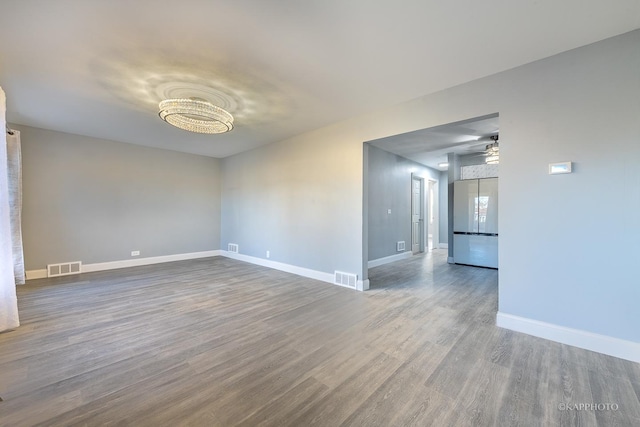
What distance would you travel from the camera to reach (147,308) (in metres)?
3.13

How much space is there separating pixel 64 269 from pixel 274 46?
579 centimetres

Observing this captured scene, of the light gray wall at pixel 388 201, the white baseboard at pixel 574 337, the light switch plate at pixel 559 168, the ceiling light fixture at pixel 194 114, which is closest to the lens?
the white baseboard at pixel 574 337

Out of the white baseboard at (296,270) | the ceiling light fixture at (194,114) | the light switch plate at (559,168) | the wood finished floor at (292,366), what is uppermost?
the ceiling light fixture at (194,114)

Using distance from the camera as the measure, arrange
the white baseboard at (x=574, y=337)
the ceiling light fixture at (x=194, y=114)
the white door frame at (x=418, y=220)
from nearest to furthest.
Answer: the white baseboard at (x=574, y=337) → the ceiling light fixture at (x=194, y=114) → the white door frame at (x=418, y=220)

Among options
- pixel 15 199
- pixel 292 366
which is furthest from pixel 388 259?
pixel 15 199

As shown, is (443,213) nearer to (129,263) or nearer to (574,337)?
(574,337)

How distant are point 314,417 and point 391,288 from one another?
279 centimetres

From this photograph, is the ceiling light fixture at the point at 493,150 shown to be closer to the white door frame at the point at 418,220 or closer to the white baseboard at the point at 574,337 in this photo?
the white door frame at the point at 418,220

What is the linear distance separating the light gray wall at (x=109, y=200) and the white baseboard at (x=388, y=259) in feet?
14.5

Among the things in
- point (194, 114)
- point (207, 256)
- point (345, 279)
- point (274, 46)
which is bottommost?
point (207, 256)

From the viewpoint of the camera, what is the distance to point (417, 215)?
291 inches

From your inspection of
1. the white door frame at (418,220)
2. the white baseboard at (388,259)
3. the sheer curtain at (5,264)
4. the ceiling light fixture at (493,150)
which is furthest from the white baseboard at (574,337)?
the sheer curtain at (5,264)

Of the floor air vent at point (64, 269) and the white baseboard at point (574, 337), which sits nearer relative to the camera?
the white baseboard at point (574, 337)

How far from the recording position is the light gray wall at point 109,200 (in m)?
4.59
